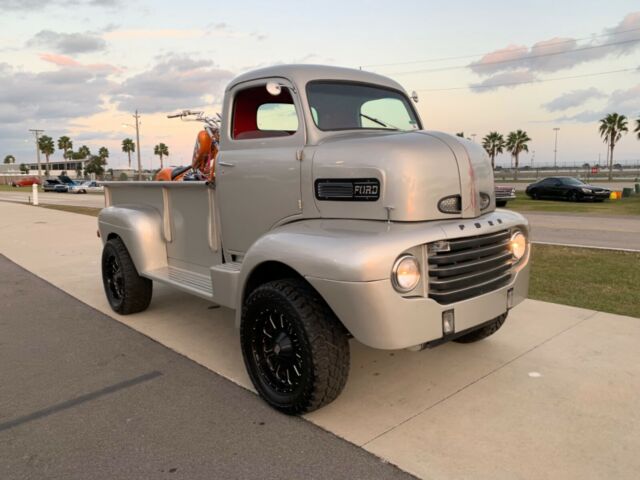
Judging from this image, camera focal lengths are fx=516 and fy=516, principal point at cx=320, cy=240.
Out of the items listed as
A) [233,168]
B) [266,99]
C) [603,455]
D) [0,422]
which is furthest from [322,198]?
[0,422]

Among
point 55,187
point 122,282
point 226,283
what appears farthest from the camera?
point 55,187

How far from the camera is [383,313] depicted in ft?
9.04

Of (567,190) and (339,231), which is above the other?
(339,231)

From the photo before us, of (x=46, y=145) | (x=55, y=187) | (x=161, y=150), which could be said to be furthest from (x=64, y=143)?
(x=55, y=187)

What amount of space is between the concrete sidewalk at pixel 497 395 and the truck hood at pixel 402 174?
1221 mm

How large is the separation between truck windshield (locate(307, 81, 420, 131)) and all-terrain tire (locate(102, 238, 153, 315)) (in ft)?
8.85

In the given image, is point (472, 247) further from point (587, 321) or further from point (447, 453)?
point (587, 321)

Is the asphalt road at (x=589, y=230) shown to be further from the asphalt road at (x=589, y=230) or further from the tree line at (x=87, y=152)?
the tree line at (x=87, y=152)

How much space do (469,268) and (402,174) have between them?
2.34 feet

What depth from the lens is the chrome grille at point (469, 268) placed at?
2.96 meters

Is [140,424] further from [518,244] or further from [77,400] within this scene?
[518,244]

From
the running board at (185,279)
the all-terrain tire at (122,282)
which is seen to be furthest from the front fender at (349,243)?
the all-terrain tire at (122,282)

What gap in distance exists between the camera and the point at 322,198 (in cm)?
330

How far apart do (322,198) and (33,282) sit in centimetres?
589
